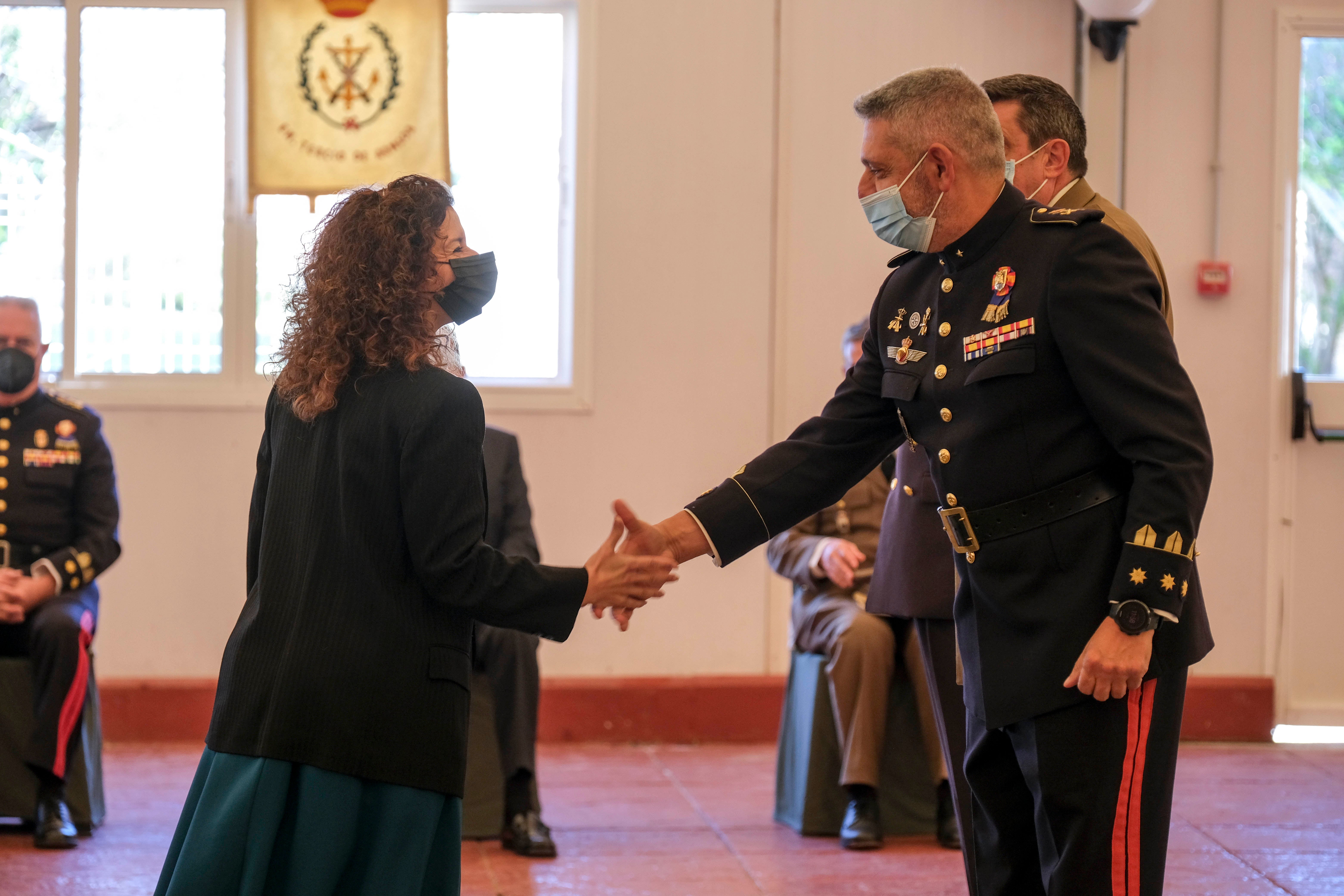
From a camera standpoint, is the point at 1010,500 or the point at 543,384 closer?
the point at 1010,500

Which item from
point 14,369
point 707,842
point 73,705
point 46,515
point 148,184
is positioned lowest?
point 707,842

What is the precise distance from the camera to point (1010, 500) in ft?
6.14

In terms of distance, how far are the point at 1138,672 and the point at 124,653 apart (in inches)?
161

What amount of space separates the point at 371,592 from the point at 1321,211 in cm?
461

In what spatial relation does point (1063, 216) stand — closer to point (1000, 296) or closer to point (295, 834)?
point (1000, 296)

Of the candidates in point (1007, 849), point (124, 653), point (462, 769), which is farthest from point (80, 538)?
point (1007, 849)

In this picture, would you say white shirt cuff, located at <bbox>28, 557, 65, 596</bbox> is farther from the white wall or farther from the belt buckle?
the belt buckle

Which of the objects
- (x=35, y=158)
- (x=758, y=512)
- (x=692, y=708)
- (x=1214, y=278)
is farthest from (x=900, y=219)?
(x=35, y=158)

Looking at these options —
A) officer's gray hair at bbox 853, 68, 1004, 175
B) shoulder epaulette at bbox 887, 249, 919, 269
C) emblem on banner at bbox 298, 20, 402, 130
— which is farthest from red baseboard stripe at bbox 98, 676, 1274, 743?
officer's gray hair at bbox 853, 68, 1004, 175

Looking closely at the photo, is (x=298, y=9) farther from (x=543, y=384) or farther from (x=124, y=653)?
(x=124, y=653)

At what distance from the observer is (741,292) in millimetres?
5008

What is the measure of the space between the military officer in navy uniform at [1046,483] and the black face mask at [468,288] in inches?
23.6

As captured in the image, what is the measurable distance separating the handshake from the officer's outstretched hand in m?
0.75

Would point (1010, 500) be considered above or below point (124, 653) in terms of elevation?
above
